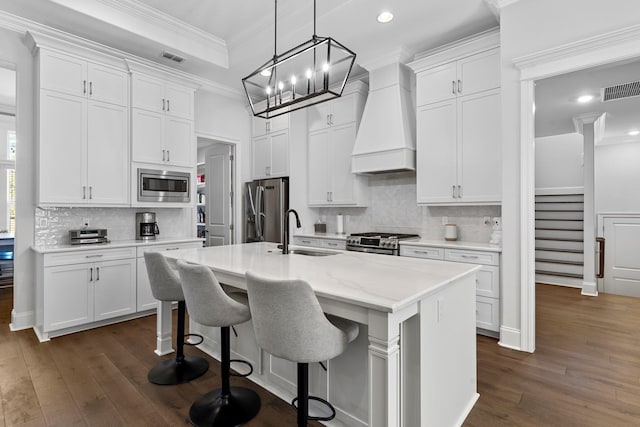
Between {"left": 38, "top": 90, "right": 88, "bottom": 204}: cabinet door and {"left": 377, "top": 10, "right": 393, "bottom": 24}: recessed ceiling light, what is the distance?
318 centimetres

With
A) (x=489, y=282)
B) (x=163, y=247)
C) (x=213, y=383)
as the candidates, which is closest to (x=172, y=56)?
(x=163, y=247)

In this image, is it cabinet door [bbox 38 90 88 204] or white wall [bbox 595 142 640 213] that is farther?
white wall [bbox 595 142 640 213]

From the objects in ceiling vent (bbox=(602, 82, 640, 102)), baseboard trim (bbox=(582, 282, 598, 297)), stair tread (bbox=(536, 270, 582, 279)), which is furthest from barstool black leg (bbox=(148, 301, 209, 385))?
stair tread (bbox=(536, 270, 582, 279))

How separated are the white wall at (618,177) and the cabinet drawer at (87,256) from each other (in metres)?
7.84

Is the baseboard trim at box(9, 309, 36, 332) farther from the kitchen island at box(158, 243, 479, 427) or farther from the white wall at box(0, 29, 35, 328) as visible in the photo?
the kitchen island at box(158, 243, 479, 427)

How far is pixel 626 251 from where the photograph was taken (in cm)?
537

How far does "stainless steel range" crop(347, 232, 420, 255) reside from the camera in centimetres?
376

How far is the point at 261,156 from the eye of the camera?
5.48m

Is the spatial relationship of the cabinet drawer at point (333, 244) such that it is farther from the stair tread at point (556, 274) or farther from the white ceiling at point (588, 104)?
the stair tread at point (556, 274)

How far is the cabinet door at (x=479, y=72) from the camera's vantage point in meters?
3.29

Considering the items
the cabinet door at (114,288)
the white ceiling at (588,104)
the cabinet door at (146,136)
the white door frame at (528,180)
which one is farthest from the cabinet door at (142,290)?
the white ceiling at (588,104)

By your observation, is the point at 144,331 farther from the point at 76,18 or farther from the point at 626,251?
the point at 626,251

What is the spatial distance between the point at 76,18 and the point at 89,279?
8.43ft

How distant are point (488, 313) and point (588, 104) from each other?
134 inches
